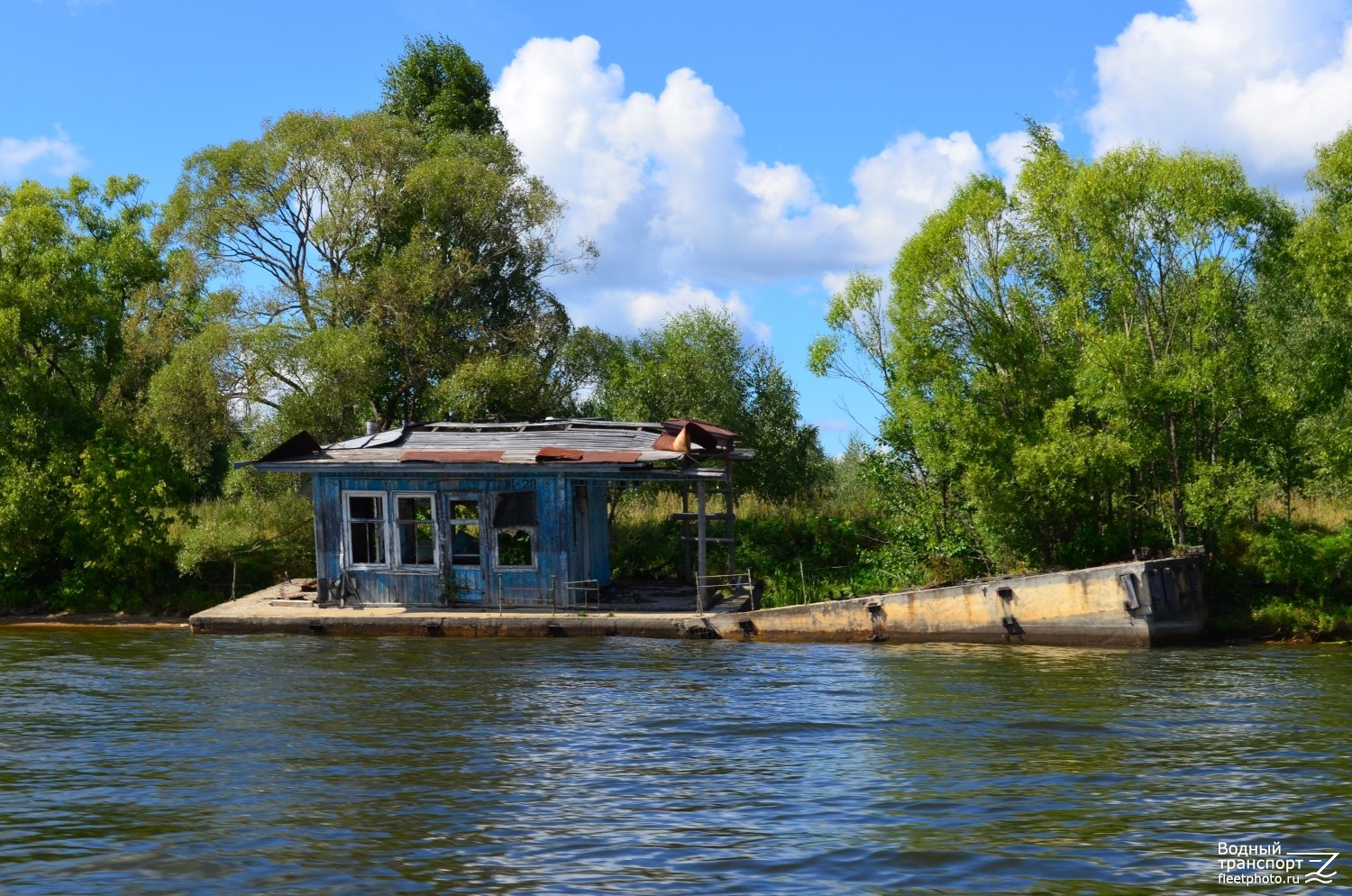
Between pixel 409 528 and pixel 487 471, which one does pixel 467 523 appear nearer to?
pixel 487 471

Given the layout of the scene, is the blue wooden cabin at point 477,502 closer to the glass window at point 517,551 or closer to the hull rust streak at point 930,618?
the hull rust streak at point 930,618

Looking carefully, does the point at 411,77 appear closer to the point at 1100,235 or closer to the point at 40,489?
Answer: the point at 40,489

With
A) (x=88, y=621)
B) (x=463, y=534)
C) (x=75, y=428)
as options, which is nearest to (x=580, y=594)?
(x=463, y=534)

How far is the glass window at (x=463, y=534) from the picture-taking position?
26.1m

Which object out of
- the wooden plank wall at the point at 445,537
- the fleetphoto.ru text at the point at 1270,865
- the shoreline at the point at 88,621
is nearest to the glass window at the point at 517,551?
Result: the wooden plank wall at the point at 445,537

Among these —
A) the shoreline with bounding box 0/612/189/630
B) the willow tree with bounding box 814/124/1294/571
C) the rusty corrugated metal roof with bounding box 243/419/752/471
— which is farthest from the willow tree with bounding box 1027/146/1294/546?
the shoreline with bounding box 0/612/189/630

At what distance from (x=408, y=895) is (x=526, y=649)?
1283 centimetres

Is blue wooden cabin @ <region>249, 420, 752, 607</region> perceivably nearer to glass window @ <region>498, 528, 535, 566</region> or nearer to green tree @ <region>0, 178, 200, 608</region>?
glass window @ <region>498, 528, 535, 566</region>

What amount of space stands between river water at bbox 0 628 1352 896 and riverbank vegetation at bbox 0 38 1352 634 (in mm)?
4363

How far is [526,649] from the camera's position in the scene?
2317 cm

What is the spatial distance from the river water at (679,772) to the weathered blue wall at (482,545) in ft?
11.4

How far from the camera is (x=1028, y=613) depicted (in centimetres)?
2291

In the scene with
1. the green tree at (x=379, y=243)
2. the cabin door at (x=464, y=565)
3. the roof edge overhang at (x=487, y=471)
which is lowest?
the cabin door at (x=464, y=565)

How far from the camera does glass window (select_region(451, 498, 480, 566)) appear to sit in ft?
Answer: 85.7
